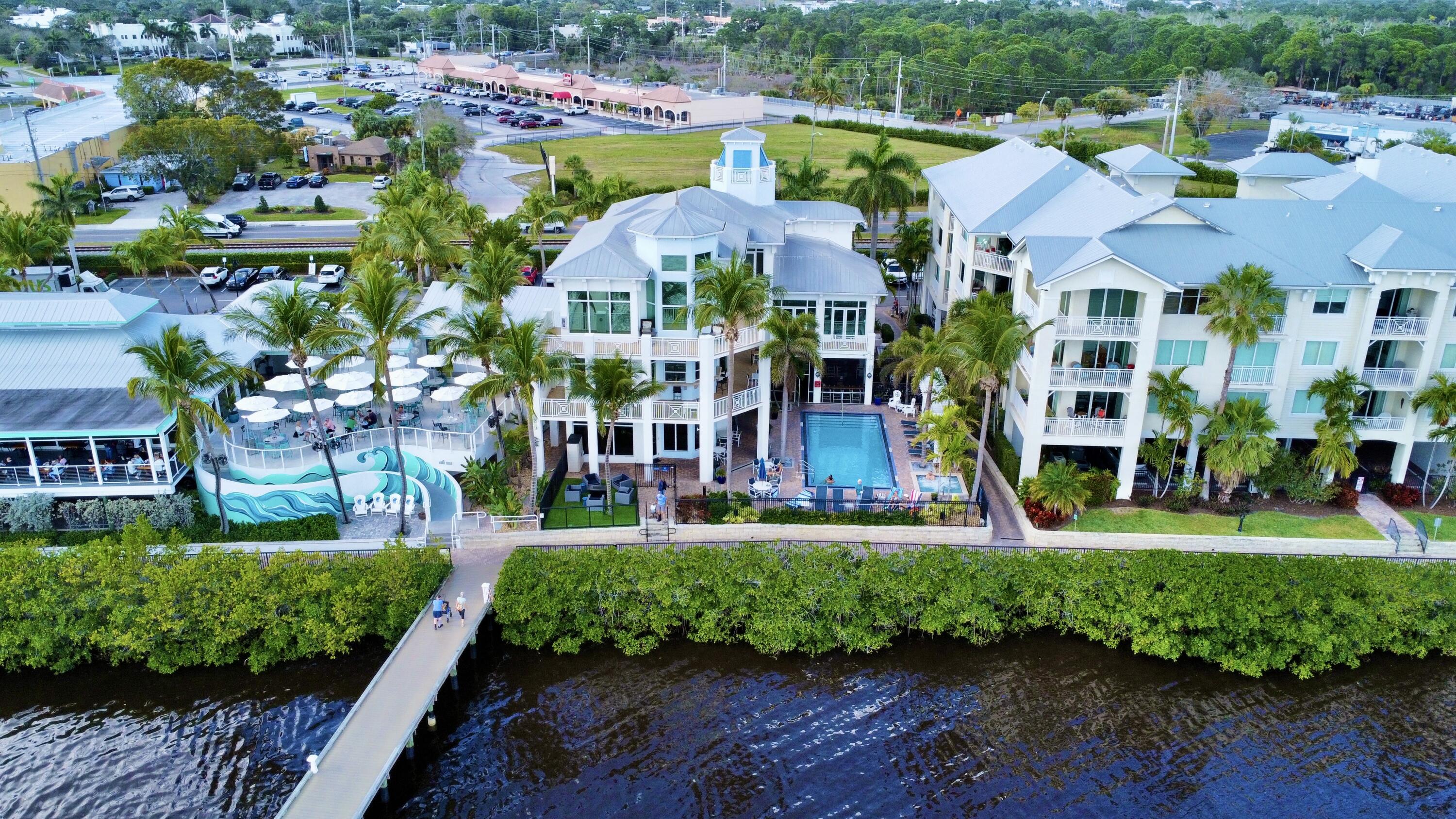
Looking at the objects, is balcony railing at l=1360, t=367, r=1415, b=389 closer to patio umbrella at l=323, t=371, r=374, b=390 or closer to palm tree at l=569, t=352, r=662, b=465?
Result: palm tree at l=569, t=352, r=662, b=465

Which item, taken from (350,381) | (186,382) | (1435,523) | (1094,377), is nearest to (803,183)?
(1094,377)

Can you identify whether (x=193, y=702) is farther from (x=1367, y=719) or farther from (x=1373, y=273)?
(x=1373, y=273)

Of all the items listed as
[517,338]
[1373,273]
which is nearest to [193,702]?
[517,338]

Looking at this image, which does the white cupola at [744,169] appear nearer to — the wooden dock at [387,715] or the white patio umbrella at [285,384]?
the white patio umbrella at [285,384]

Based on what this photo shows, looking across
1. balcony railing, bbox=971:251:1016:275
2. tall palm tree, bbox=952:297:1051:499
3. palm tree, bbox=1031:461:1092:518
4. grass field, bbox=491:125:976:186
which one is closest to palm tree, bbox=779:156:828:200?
balcony railing, bbox=971:251:1016:275

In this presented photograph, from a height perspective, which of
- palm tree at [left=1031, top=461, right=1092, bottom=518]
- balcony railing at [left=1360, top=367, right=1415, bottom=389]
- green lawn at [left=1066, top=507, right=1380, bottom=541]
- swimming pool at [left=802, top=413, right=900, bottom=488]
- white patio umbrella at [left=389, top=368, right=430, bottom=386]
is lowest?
green lawn at [left=1066, top=507, right=1380, bottom=541]
